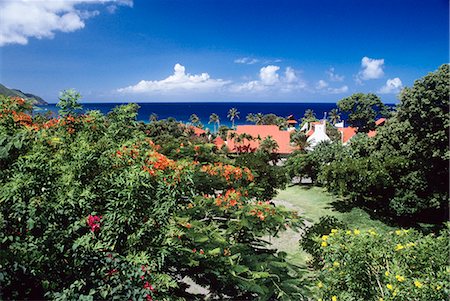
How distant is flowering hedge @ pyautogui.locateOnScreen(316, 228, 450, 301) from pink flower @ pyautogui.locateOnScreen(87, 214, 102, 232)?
4.14 m

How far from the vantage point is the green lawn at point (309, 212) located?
16.7 meters

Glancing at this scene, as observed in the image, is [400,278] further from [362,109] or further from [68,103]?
[362,109]

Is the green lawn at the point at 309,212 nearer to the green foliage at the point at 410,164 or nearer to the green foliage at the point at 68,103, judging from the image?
the green foliage at the point at 410,164

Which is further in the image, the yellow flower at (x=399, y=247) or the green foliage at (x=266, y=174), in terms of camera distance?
the green foliage at (x=266, y=174)

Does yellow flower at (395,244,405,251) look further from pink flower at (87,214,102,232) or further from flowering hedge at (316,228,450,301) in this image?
pink flower at (87,214,102,232)

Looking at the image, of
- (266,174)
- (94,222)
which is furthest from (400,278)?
(266,174)

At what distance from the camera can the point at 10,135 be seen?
507cm

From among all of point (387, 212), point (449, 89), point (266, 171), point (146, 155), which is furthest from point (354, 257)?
point (387, 212)

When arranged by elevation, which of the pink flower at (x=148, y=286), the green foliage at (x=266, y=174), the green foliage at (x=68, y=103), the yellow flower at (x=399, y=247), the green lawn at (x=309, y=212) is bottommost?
the green lawn at (x=309, y=212)

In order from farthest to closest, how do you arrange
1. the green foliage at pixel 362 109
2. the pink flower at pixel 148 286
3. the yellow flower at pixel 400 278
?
the green foliage at pixel 362 109 < the yellow flower at pixel 400 278 < the pink flower at pixel 148 286

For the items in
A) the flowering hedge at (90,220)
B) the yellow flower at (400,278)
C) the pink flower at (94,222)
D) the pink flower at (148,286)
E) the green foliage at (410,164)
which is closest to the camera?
the flowering hedge at (90,220)

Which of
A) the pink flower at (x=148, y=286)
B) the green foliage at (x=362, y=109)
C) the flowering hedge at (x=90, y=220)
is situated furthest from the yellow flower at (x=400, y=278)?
the green foliage at (x=362, y=109)

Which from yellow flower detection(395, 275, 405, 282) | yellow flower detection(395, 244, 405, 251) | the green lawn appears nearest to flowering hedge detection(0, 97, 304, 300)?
yellow flower detection(395, 275, 405, 282)

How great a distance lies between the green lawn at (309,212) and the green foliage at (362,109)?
42.2 m
